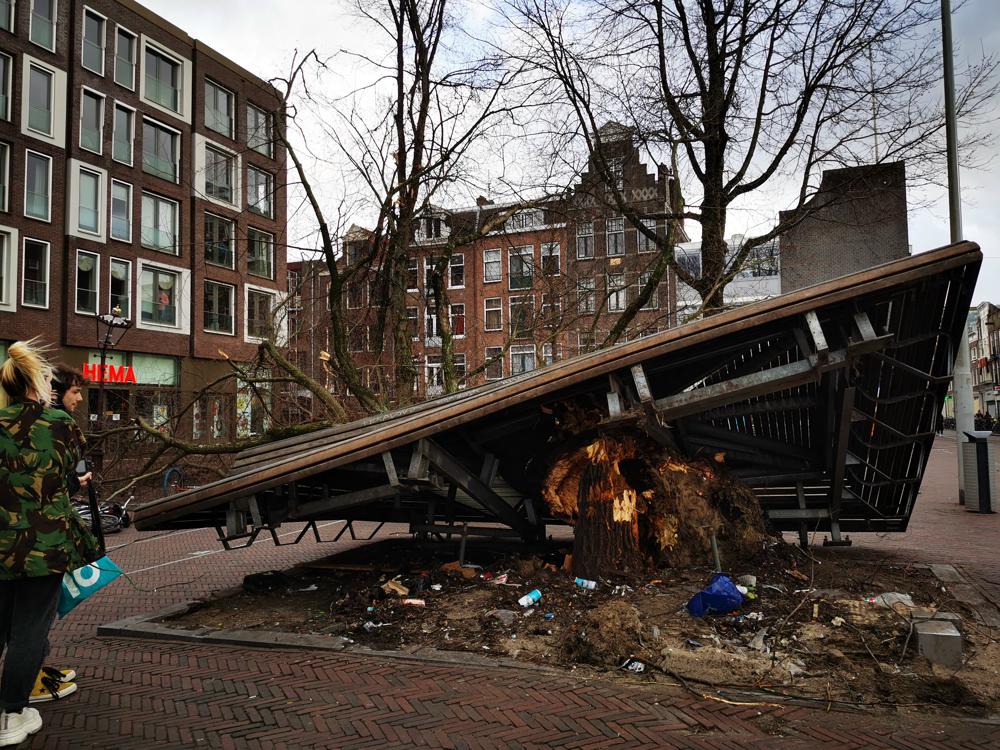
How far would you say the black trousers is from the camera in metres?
3.72

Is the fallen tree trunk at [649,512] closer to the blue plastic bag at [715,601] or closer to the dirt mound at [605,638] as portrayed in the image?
the blue plastic bag at [715,601]

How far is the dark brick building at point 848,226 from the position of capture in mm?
13773

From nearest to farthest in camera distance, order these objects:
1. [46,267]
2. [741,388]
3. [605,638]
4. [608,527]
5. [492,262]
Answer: [605,638], [741,388], [608,527], [46,267], [492,262]

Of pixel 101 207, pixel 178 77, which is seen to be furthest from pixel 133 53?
pixel 101 207

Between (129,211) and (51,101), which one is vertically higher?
(51,101)

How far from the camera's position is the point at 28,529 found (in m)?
3.70

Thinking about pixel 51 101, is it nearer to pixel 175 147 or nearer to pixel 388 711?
pixel 175 147

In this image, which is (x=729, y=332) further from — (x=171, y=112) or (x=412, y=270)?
(x=171, y=112)

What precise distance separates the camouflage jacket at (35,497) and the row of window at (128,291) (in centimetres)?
2035

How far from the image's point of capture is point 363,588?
23.5 ft

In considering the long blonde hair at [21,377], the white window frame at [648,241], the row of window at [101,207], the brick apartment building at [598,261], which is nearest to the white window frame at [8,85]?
the row of window at [101,207]

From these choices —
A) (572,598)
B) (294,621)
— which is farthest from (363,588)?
(572,598)

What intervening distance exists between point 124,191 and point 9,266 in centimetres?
580

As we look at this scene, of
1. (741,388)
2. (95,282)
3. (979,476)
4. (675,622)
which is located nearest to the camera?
(675,622)
